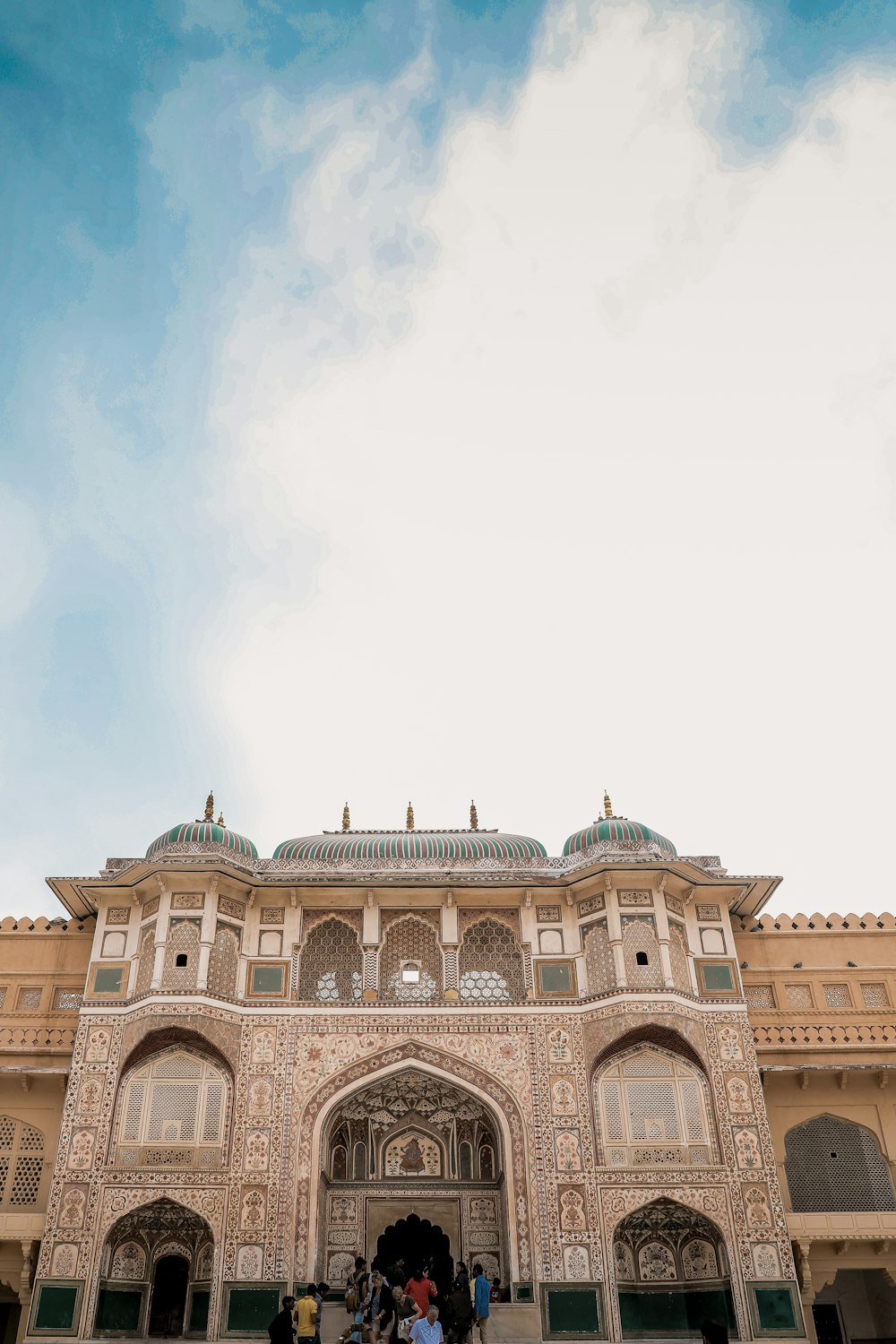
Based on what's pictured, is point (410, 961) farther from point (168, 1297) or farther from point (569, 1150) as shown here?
point (168, 1297)

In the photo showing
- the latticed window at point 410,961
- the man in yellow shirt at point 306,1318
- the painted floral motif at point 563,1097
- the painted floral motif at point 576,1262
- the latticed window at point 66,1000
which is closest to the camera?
the man in yellow shirt at point 306,1318

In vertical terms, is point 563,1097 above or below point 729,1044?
below

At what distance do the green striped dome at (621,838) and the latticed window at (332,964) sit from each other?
4.85 meters

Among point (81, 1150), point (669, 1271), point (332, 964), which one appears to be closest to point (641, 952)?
point (669, 1271)

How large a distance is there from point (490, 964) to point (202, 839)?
6.02 meters

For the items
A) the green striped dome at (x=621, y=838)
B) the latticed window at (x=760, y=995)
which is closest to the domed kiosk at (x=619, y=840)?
the green striped dome at (x=621, y=838)

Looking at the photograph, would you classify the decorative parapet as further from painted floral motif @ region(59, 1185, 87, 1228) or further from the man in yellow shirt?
painted floral motif @ region(59, 1185, 87, 1228)

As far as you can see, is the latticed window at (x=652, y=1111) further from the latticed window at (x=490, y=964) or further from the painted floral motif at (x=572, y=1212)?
the latticed window at (x=490, y=964)

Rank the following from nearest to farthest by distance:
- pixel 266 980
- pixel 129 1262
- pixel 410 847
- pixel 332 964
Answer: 1. pixel 129 1262
2. pixel 266 980
3. pixel 332 964
4. pixel 410 847

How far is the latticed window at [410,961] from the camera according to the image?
2048 centimetres

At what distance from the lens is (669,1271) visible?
18938 millimetres

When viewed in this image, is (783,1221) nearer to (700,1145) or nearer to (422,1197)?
(700,1145)

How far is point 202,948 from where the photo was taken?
19.8 metres

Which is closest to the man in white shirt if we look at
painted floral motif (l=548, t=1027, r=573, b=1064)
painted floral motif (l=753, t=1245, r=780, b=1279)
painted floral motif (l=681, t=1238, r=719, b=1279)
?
painted floral motif (l=548, t=1027, r=573, b=1064)
